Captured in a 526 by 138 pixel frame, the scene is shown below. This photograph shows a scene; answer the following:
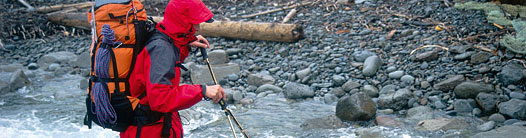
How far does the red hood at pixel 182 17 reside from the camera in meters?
3.34

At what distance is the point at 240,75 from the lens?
30.7 feet

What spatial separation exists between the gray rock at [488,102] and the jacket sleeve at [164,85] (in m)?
4.68

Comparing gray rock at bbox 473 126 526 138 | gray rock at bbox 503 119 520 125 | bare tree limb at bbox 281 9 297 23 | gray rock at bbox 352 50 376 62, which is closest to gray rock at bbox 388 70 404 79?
gray rock at bbox 352 50 376 62

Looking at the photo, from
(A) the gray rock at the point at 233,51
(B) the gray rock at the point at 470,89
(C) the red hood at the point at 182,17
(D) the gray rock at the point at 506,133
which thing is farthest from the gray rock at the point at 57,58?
(D) the gray rock at the point at 506,133

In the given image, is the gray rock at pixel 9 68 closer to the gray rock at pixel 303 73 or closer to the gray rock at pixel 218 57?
the gray rock at pixel 218 57

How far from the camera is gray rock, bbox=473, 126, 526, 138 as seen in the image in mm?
5641

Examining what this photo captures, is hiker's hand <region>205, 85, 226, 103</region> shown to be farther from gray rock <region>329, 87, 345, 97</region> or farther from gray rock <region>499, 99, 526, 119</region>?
gray rock <region>329, 87, 345, 97</region>

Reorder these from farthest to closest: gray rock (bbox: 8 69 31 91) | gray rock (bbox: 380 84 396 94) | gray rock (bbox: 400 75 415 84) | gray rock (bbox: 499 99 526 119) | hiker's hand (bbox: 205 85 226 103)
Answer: gray rock (bbox: 8 69 31 91)
gray rock (bbox: 400 75 415 84)
gray rock (bbox: 380 84 396 94)
gray rock (bbox: 499 99 526 119)
hiker's hand (bbox: 205 85 226 103)

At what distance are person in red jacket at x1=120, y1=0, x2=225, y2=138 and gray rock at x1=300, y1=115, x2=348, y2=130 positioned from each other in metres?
3.41

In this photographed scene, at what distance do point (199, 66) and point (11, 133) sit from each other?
12.1ft

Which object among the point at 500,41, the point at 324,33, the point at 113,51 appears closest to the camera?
the point at 113,51

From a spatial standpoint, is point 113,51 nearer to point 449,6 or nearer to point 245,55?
point 245,55

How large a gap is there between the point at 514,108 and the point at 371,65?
2.52 m

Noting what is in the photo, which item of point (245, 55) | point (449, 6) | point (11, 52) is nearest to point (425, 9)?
point (449, 6)
